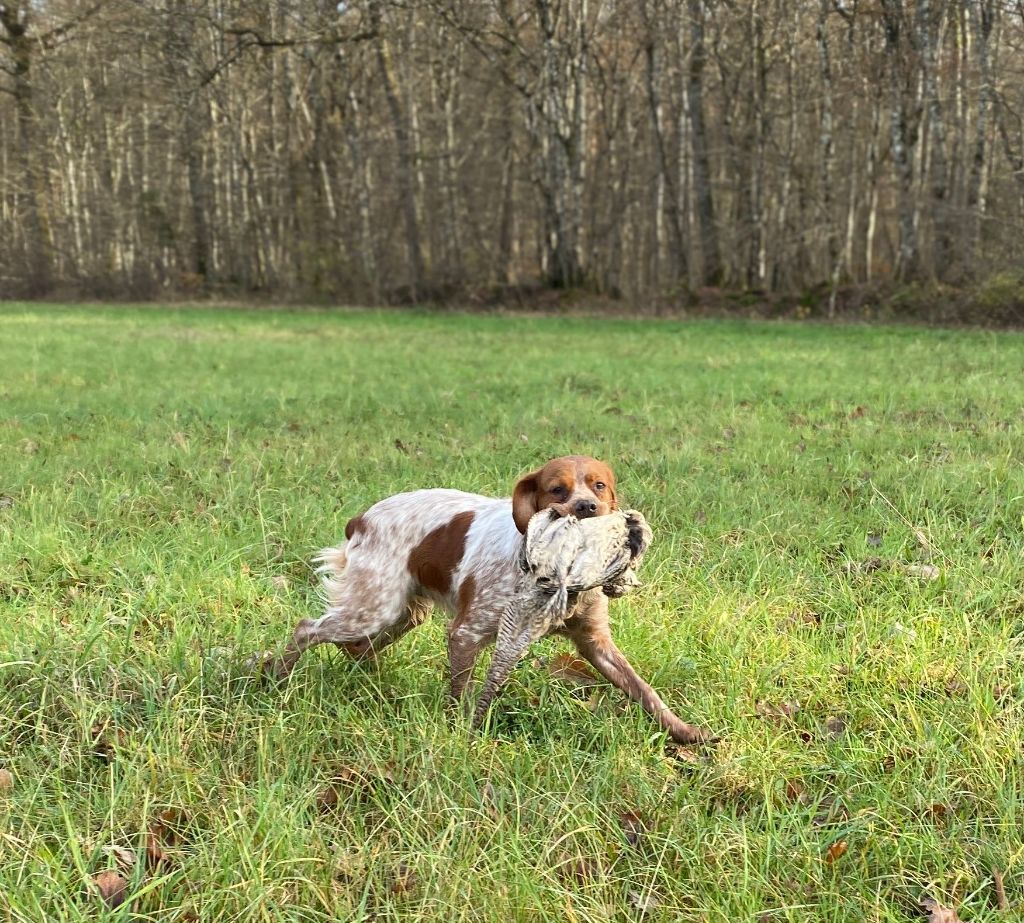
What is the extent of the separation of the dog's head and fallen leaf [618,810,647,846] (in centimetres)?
88

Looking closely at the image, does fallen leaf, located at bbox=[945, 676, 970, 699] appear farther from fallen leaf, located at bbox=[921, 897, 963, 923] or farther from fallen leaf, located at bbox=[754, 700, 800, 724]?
fallen leaf, located at bbox=[921, 897, 963, 923]

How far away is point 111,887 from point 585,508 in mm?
1629

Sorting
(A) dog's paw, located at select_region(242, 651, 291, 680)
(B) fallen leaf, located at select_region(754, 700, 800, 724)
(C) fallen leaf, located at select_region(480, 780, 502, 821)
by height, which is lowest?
(B) fallen leaf, located at select_region(754, 700, 800, 724)

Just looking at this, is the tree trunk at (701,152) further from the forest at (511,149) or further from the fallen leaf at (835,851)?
the fallen leaf at (835,851)

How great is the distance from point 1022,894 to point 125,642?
2.96 m

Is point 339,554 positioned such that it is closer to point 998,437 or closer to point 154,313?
point 998,437

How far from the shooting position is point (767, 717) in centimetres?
290

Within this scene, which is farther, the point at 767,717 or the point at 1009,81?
the point at 1009,81

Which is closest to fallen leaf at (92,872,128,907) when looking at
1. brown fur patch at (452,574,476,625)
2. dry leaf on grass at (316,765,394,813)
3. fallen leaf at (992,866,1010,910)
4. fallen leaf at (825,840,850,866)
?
dry leaf on grass at (316,765,394,813)

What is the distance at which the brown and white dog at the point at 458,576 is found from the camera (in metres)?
2.82

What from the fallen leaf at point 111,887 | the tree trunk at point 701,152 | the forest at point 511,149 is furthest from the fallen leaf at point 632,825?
the tree trunk at point 701,152

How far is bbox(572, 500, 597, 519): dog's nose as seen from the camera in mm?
2689

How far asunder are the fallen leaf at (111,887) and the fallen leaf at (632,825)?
1284 millimetres

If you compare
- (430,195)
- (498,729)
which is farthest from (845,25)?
(498,729)
